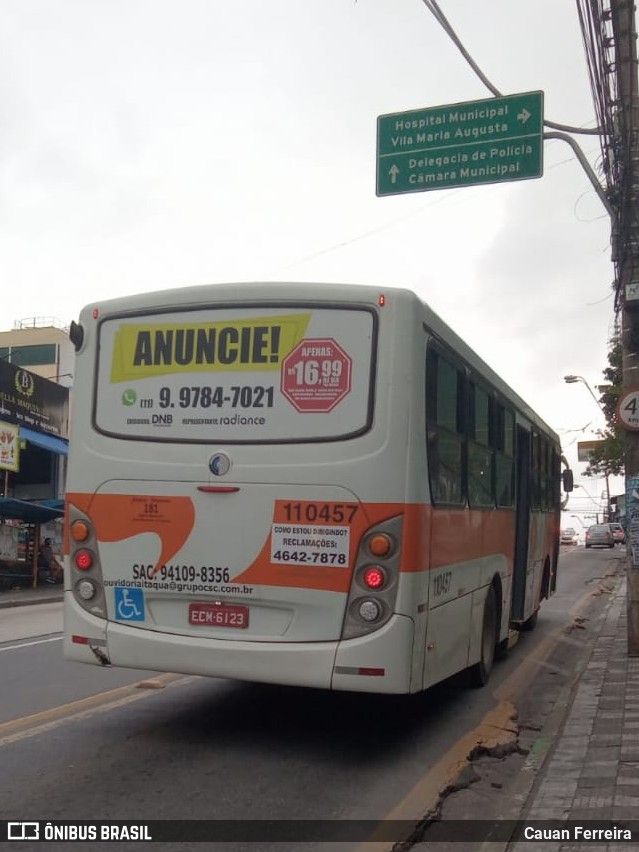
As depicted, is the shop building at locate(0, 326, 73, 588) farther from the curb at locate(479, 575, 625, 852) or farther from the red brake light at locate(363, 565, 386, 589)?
the red brake light at locate(363, 565, 386, 589)

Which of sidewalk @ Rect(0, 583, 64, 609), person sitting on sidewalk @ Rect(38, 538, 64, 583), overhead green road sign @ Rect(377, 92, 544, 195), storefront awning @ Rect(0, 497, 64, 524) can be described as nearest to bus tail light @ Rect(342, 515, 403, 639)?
overhead green road sign @ Rect(377, 92, 544, 195)

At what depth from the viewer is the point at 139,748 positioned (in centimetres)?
600

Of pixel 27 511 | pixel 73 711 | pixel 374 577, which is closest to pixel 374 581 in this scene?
pixel 374 577

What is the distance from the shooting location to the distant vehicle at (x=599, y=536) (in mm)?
56469

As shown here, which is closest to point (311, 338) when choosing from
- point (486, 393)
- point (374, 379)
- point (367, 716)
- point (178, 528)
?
point (374, 379)

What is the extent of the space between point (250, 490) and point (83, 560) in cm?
140

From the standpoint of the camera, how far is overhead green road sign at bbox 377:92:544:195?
383 inches

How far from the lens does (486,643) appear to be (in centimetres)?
865

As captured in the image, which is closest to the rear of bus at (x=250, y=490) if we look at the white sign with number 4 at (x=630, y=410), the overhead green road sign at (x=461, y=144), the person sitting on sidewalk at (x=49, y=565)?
the overhead green road sign at (x=461, y=144)

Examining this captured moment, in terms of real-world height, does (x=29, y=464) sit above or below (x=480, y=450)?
above

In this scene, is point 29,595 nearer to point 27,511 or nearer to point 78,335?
point 27,511

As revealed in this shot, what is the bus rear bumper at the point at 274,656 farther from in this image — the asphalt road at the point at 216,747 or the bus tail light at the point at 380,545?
the asphalt road at the point at 216,747

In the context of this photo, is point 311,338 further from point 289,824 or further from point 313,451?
point 289,824

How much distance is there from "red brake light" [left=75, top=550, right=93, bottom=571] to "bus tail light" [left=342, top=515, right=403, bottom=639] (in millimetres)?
1940
